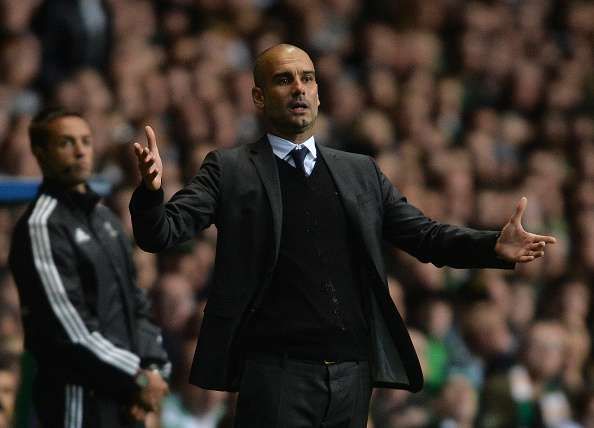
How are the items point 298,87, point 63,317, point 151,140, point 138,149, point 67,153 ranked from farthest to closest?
1. point 67,153
2. point 63,317
3. point 298,87
4. point 151,140
5. point 138,149

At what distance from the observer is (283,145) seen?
160 inches

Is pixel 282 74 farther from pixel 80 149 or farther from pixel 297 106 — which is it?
pixel 80 149

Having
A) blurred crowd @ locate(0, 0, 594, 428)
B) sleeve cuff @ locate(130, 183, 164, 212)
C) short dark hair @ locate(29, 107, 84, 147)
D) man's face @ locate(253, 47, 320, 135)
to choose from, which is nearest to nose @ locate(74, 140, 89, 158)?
short dark hair @ locate(29, 107, 84, 147)

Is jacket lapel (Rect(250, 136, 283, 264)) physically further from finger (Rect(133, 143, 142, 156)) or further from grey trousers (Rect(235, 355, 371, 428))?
finger (Rect(133, 143, 142, 156))

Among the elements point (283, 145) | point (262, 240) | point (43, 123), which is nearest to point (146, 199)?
point (262, 240)

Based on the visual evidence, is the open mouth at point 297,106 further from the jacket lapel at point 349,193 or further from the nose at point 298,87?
the jacket lapel at point 349,193

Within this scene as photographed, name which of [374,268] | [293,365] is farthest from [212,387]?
[374,268]

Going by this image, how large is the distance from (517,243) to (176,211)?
3.21ft

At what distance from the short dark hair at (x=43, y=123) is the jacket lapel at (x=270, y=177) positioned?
3.58ft

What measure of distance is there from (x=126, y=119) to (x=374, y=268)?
4334 mm

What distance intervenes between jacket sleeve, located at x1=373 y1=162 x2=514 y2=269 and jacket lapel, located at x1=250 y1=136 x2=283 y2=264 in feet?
1.23

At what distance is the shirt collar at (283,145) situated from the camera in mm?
4062

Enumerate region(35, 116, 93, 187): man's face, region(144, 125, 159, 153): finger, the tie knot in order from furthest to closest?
region(35, 116, 93, 187): man's face → the tie knot → region(144, 125, 159, 153): finger

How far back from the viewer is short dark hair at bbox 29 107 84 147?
4910 mm
